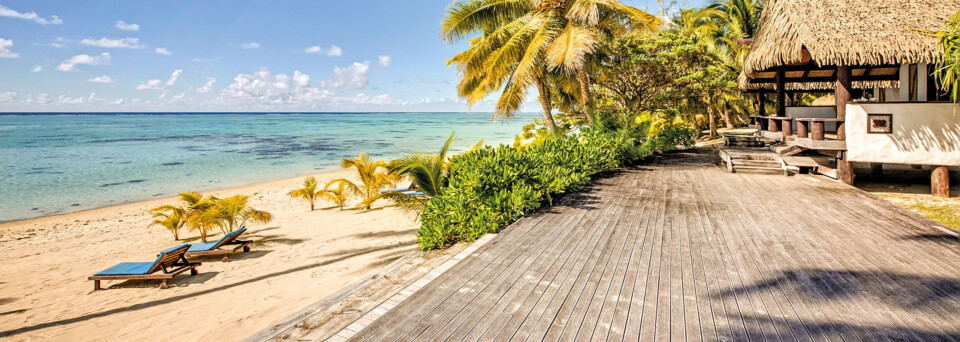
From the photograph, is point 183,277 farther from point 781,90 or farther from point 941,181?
point 781,90

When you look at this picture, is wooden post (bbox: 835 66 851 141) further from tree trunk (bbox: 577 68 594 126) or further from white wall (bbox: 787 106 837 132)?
tree trunk (bbox: 577 68 594 126)

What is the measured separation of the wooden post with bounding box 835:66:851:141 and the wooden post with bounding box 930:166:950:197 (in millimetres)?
1448

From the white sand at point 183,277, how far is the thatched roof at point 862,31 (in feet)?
25.1

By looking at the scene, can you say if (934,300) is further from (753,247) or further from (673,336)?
(673,336)

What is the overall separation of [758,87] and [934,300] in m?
12.5

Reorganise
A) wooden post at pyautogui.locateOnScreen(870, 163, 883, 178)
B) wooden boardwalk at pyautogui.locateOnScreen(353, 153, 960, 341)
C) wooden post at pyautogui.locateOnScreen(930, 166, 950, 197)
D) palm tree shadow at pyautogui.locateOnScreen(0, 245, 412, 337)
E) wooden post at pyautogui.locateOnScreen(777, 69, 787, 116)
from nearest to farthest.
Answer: wooden boardwalk at pyautogui.locateOnScreen(353, 153, 960, 341)
palm tree shadow at pyautogui.locateOnScreen(0, 245, 412, 337)
wooden post at pyautogui.locateOnScreen(930, 166, 950, 197)
wooden post at pyautogui.locateOnScreen(870, 163, 883, 178)
wooden post at pyautogui.locateOnScreen(777, 69, 787, 116)

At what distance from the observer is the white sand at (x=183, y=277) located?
5316mm

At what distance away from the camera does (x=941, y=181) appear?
24.4 feet

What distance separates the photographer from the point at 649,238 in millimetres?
4809

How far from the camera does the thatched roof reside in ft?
22.5

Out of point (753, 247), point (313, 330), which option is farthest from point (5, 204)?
point (753, 247)

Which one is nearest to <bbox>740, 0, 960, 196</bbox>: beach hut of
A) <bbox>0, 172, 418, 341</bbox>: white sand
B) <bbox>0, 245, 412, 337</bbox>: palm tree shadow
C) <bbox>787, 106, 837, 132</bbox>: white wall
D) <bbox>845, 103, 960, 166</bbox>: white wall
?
<bbox>845, 103, 960, 166</bbox>: white wall

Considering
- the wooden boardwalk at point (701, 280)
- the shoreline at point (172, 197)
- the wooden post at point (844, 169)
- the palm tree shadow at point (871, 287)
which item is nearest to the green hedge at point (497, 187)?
the wooden boardwalk at point (701, 280)

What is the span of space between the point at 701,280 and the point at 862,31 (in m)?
6.72
